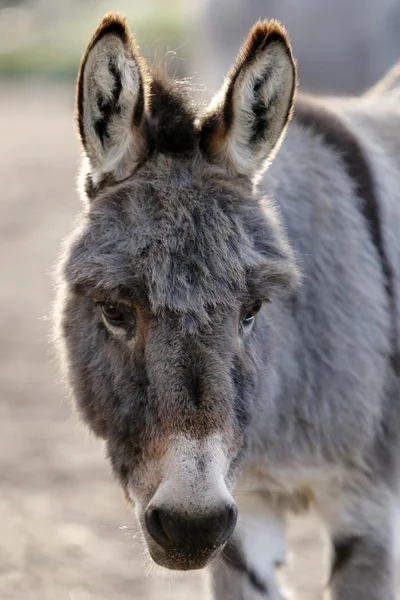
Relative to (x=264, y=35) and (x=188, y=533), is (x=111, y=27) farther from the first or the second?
(x=188, y=533)

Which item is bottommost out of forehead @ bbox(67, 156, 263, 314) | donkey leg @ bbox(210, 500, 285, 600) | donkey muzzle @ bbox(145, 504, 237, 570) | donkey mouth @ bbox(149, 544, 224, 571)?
donkey leg @ bbox(210, 500, 285, 600)

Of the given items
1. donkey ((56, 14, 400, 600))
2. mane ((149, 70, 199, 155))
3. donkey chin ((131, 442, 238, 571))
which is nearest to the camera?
donkey chin ((131, 442, 238, 571))

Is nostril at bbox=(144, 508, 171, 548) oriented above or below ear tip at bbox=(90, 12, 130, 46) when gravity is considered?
below

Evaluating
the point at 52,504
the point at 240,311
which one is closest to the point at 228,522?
the point at 240,311

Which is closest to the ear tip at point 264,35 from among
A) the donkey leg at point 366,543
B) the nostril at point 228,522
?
the nostril at point 228,522

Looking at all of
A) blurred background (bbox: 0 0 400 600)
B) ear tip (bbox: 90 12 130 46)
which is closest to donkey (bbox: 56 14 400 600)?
ear tip (bbox: 90 12 130 46)

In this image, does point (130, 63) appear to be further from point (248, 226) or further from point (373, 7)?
point (373, 7)

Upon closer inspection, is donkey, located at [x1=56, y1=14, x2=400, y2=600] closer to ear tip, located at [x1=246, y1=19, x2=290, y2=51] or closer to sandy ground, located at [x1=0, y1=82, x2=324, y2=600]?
ear tip, located at [x1=246, y1=19, x2=290, y2=51]

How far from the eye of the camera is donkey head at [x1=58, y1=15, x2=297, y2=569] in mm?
2639

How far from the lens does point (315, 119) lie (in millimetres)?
3791

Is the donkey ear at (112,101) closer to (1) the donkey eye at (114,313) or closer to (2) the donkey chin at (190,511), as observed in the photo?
(1) the donkey eye at (114,313)

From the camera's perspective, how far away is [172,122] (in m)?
3.09

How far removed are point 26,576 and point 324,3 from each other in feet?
19.7

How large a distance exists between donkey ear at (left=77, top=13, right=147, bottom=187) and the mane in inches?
2.2
